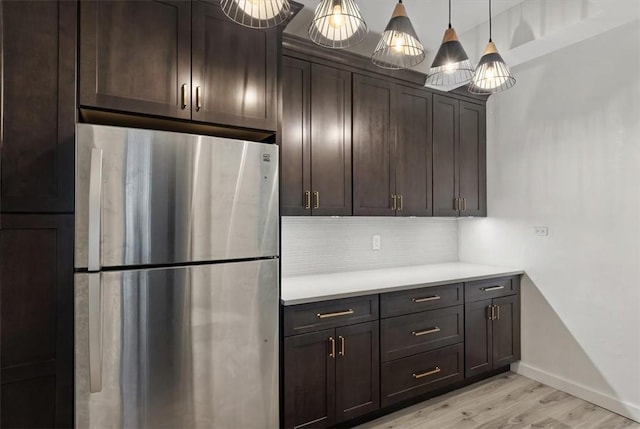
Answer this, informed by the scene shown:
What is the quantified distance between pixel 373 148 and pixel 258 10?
155cm

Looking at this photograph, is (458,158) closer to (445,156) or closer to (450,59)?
(445,156)

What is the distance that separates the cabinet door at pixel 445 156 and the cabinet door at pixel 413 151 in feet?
A: 0.24

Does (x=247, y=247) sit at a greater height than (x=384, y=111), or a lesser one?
lesser

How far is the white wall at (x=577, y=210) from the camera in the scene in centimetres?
250

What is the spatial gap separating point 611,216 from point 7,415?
11.9ft

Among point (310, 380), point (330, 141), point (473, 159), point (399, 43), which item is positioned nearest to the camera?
point (399, 43)

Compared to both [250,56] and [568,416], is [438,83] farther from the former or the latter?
[568,416]

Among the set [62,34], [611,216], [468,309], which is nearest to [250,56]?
[62,34]

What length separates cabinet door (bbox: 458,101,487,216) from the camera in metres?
3.31

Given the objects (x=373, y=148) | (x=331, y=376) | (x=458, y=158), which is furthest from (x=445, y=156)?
(x=331, y=376)

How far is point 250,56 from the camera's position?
2043mm

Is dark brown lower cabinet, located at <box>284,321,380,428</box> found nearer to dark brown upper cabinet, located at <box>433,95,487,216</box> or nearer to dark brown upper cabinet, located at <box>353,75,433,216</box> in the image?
dark brown upper cabinet, located at <box>353,75,433,216</box>

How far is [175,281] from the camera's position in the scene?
168 centimetres

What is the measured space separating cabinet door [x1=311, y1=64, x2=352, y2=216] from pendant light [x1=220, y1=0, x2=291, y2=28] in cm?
106
